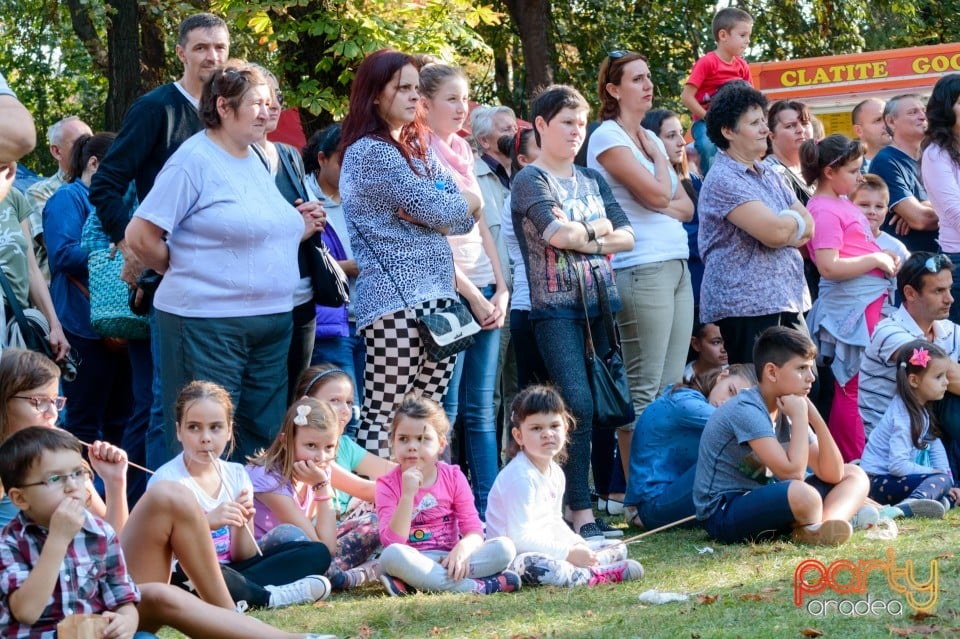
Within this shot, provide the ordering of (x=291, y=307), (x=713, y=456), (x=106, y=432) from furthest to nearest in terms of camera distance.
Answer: (x=106, y=432) → (x=713, y=456) → (x=291, y=307)

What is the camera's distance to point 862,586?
14.9ft

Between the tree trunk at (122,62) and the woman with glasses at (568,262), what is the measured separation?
292 inches

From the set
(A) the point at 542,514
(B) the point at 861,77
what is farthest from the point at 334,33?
(A) the point at 542,514

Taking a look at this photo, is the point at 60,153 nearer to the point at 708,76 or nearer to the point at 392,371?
the point at 392,371

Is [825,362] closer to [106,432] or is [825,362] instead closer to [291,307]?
[291,307]

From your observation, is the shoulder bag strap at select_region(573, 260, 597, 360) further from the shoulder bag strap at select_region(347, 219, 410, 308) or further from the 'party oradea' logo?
the 'party oradea' logo

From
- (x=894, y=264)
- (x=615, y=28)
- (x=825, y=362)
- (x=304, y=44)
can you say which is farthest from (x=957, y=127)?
(x=615, y=28)

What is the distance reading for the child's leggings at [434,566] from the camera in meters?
4.98

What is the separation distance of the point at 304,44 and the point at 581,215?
→ 664 centimetres

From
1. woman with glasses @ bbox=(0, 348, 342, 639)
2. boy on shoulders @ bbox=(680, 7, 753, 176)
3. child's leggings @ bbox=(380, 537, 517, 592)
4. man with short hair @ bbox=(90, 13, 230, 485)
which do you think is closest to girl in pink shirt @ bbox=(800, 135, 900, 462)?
boy on shoulders @ bbox=(680, 7, 753, 176)

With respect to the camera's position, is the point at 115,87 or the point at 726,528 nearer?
the point at 726,528

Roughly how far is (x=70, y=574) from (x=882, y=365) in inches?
194

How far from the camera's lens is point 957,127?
786 centimetres

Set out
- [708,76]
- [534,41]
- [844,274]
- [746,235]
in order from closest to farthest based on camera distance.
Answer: [746,235] → [844,274] → [708,76] → [534,41]
